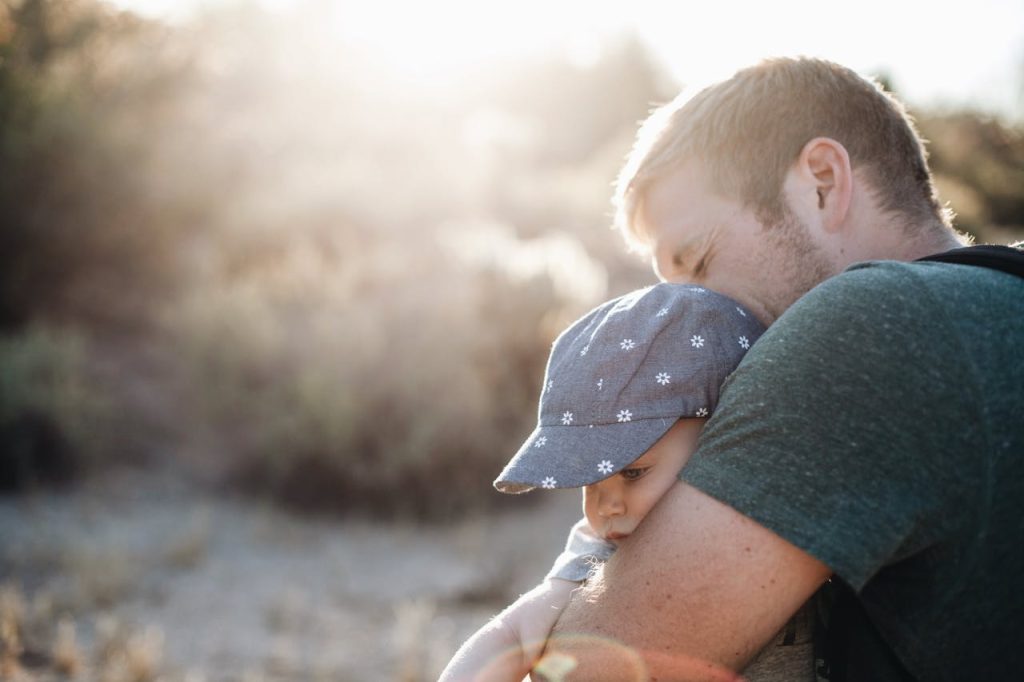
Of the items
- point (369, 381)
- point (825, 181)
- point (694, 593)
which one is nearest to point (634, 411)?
point (694, 593)

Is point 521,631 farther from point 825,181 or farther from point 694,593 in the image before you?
point 825,181

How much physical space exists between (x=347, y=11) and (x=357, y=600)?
67.4 feet

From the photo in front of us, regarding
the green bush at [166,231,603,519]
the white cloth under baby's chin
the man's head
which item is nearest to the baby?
the white cloth under baby's chin

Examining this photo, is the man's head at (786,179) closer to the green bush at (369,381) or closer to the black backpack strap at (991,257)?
the black backpack strap at (991,257)

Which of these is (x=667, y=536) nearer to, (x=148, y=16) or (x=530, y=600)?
(x=530, y=600)

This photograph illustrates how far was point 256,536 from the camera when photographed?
6.09m

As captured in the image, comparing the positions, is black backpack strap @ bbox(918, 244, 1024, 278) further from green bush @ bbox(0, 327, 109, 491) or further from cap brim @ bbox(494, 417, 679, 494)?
green bush @ bbox(0, 327, 109, 491)

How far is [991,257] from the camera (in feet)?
4.82

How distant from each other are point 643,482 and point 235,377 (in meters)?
6.16

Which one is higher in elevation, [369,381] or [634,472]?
[634,472]

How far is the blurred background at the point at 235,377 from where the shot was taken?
16.4 ft

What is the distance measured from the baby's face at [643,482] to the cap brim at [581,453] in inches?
1.6

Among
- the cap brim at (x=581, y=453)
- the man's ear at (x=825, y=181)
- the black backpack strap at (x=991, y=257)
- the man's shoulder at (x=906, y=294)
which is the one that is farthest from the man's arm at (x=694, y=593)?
the man's ear at (x=825, y=181)

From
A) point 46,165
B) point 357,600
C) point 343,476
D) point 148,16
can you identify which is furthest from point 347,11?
point 357,600
